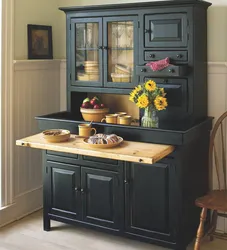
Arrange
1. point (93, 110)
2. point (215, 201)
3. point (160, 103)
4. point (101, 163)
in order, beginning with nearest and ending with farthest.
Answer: point (215, 201)
point (160, 103)
point (101, 163)
point (93, 110)

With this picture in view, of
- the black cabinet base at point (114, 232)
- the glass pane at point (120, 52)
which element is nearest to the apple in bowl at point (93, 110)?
the glass pane at point (120, 52)

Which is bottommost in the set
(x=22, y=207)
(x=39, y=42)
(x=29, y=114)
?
(x=22, y=207)

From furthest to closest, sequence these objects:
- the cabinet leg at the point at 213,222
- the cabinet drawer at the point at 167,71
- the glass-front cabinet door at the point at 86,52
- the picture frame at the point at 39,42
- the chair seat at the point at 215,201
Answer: the picture frame at the point at 39,42 < the glass-front cabinet door at the point at 86,52 < the cabinet leg at the point at 213,222 < the cabinet drawer at the point at 167,71 < the chair seat at the point at 215,201

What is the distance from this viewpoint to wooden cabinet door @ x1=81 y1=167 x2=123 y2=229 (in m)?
3.14

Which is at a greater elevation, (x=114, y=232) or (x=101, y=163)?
(x=101, y=163)

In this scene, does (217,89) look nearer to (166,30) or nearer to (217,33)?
(217,33)

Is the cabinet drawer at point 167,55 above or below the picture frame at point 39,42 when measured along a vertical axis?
below

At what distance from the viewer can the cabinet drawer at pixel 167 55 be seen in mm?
3031

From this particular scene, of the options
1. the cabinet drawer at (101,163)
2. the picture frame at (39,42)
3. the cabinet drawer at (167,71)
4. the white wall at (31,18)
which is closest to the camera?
the cabinet drawer at (167,71)

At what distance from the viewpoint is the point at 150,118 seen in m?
3.07

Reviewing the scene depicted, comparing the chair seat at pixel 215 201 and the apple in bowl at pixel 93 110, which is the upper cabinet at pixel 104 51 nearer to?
the apple in bowl at pixel 93 110

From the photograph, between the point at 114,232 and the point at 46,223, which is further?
the point at 46,223

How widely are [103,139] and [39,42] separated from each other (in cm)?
130

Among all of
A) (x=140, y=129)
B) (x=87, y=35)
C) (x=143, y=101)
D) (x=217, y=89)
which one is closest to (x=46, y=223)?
(x=140, y=129)
